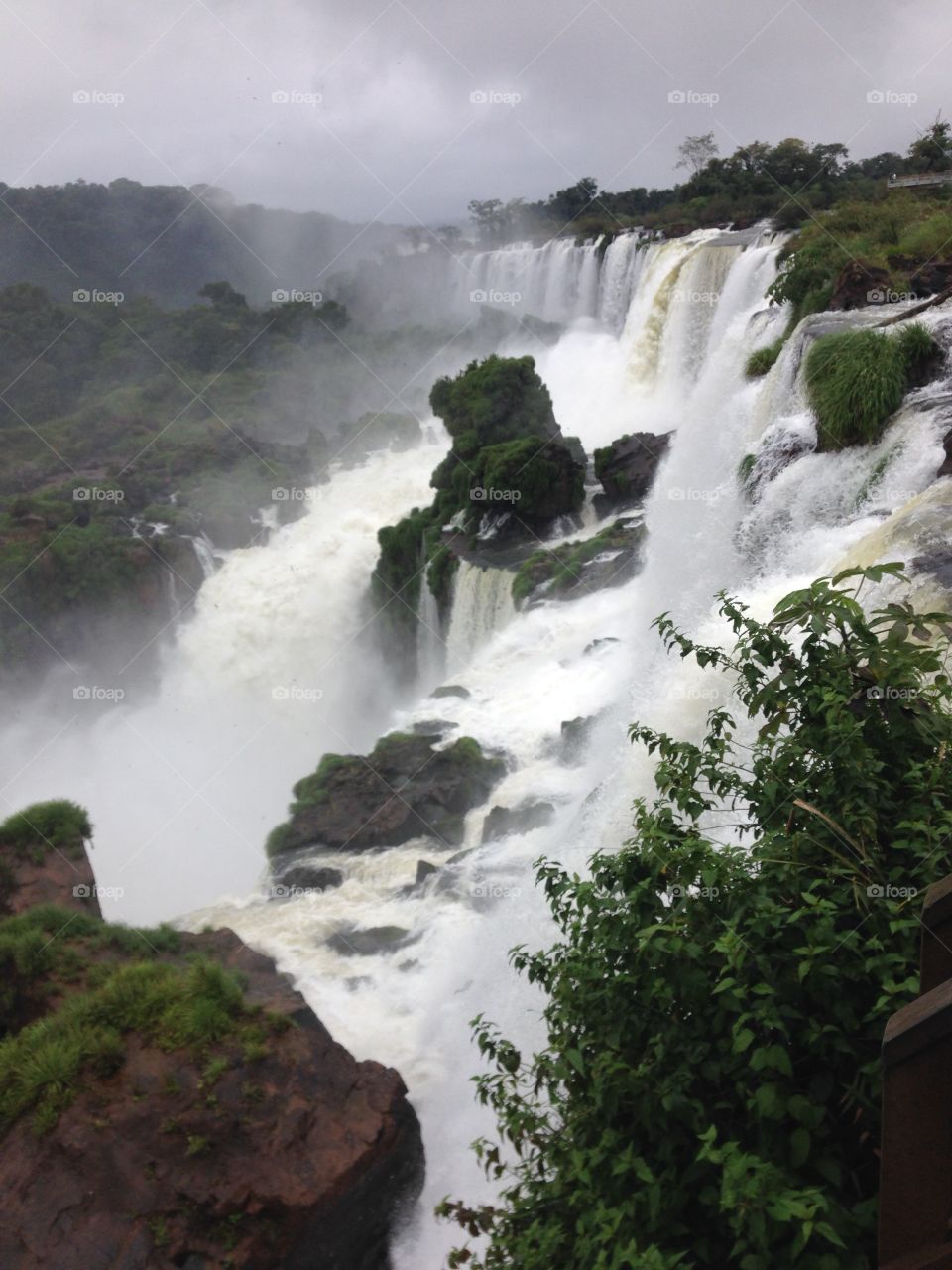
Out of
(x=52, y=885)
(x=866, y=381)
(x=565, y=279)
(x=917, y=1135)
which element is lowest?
(x=52, y=885)

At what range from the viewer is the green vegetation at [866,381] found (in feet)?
26.8

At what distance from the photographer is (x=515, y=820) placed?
927 cm

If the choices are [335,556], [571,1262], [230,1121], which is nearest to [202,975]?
[230,1121]

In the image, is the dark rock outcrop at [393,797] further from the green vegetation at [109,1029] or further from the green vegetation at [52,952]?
the green vegetation at [109,1029]

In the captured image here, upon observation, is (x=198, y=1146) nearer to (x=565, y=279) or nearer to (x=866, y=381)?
(x=866, y=381)

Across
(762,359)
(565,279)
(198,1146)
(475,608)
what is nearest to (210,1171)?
(198,1146)

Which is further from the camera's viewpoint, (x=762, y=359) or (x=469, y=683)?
(x=469, y=683)

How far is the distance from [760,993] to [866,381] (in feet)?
23.8

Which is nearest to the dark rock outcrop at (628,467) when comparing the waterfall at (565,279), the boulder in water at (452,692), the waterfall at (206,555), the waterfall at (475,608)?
the waterfall at (475,608)

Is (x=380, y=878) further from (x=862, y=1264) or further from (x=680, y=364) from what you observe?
(x=680, y=364)

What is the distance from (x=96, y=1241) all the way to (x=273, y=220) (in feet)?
209

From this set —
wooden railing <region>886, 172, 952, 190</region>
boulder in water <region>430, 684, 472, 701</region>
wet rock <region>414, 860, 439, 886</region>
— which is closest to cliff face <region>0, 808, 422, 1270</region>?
wet rock <region>414, 860, 439, 886</region>

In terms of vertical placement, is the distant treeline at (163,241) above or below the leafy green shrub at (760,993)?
above

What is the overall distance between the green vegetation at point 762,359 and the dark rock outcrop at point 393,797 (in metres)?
6.30
